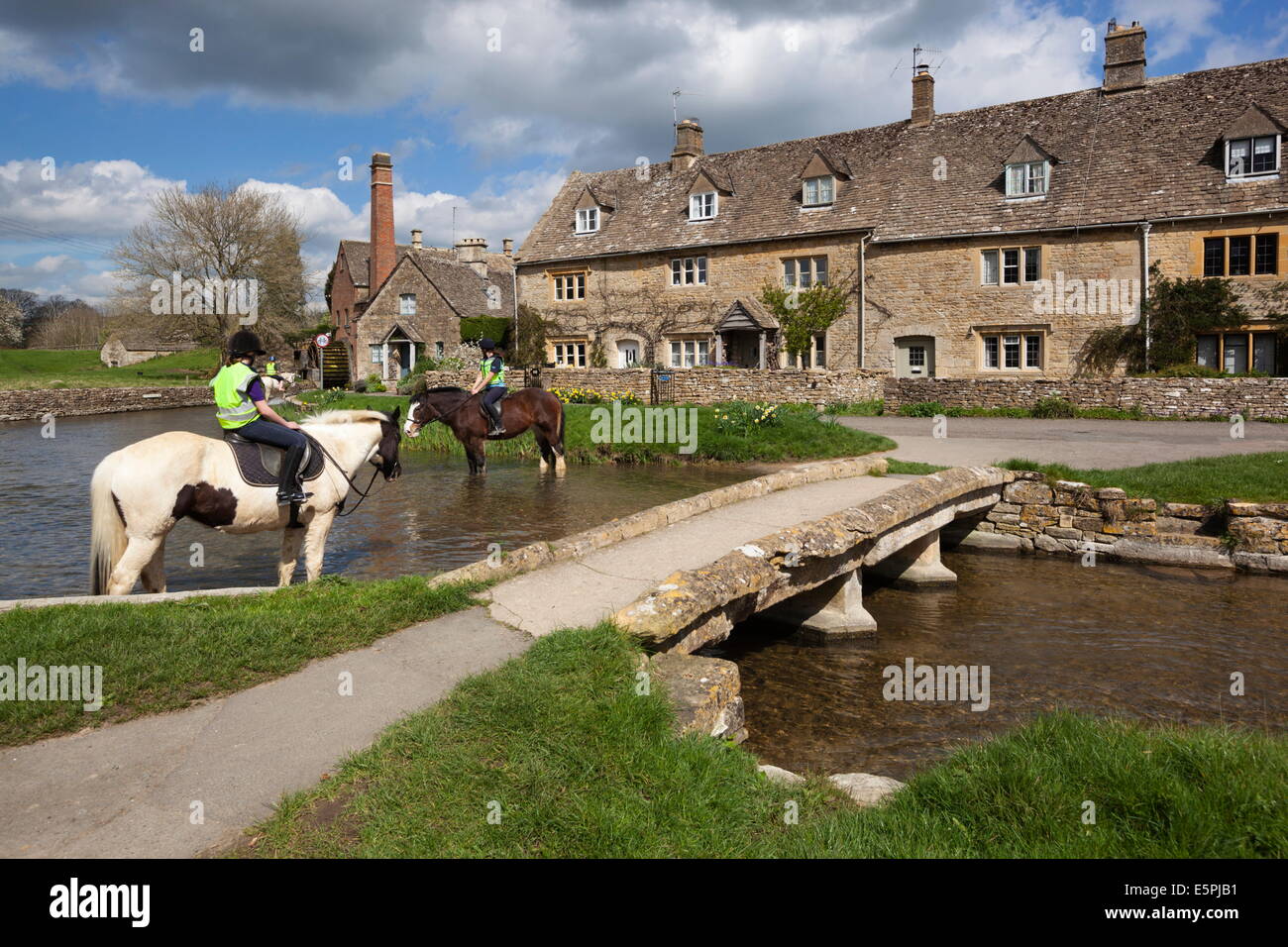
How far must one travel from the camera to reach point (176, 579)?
36.1ft

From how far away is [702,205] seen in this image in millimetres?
39938

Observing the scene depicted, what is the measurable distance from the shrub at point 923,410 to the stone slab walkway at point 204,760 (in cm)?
2553

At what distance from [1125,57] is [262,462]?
36.8m

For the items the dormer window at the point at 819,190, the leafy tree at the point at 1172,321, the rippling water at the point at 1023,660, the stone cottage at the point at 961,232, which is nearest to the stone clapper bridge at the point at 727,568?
the rippling water at the point at 1023,660

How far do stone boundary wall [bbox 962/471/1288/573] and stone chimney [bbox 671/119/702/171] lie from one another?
3129cm

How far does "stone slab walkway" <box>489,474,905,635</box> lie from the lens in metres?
7.74

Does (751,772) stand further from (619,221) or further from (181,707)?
(619,221)

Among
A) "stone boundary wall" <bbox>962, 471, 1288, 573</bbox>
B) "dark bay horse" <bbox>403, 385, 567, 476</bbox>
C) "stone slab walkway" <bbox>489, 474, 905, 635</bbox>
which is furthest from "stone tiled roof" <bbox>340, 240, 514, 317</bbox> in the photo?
"stone slab walkway" <bbox>489, 474, 905, 635</bbox>

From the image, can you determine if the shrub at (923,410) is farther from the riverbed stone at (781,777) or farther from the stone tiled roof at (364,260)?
the stone tiled roof at (364,260)

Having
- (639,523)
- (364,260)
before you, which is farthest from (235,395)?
(364,260)

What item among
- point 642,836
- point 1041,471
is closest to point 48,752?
point 642,836

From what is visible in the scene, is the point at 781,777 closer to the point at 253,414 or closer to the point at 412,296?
the point at 253,414
